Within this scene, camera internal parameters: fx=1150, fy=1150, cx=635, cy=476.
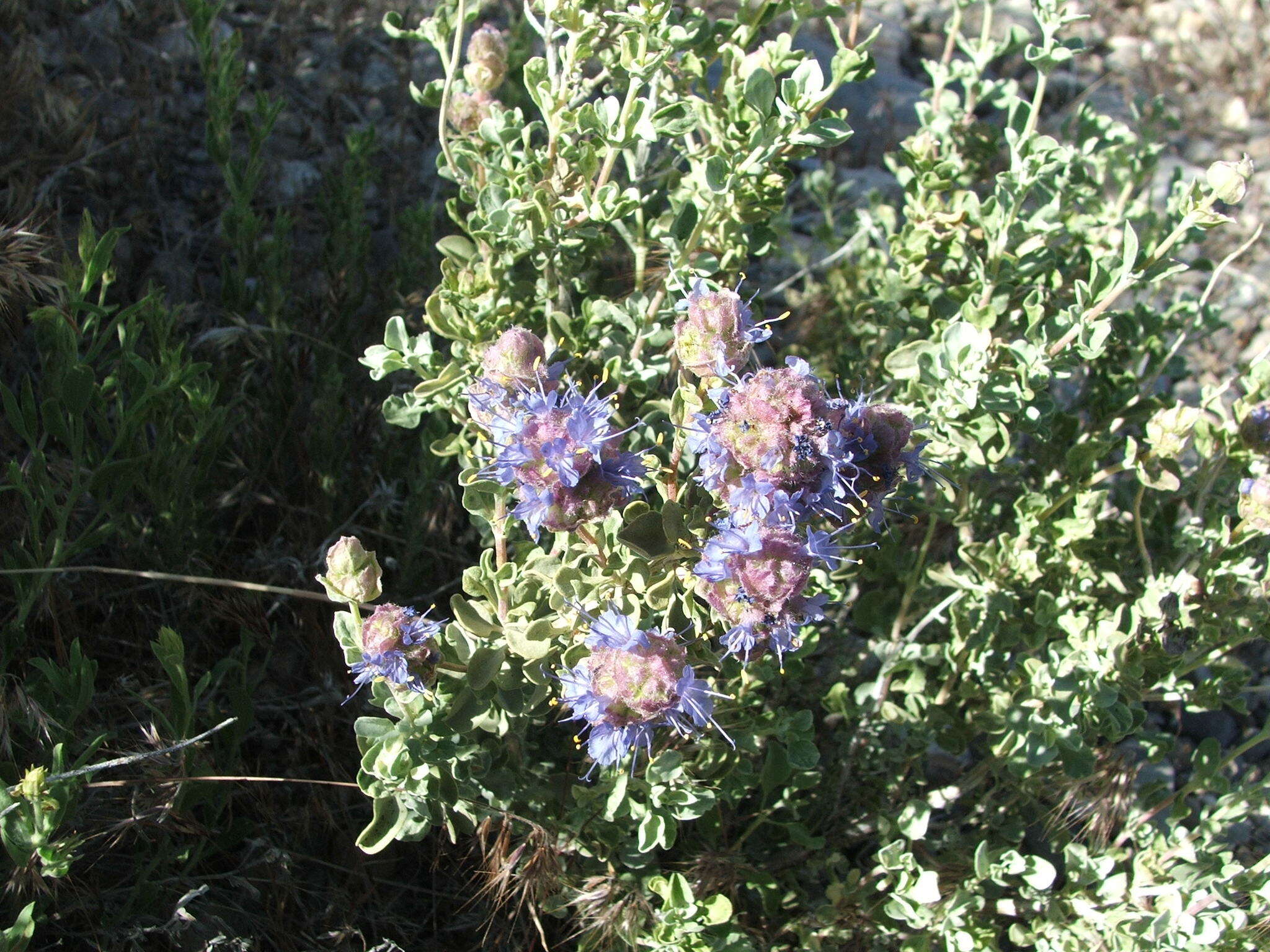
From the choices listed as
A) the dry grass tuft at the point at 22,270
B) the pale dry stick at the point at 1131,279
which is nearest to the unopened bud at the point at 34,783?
the dry grass tuft at the point at 22,270

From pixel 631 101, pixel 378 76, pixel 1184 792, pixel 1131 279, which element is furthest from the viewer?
pixel 378 76

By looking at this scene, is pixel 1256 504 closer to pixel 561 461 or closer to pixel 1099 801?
pixel 1099 801

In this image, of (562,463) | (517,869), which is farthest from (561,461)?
(517,869)

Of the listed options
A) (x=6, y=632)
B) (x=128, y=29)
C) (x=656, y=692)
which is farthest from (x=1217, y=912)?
(x=128, y=29)

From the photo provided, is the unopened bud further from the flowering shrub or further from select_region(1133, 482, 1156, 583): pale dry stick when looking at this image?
select_region(1133, 482, 1156, 583): pale dry stick

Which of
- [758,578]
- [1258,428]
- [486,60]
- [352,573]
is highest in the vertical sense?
[486,60]

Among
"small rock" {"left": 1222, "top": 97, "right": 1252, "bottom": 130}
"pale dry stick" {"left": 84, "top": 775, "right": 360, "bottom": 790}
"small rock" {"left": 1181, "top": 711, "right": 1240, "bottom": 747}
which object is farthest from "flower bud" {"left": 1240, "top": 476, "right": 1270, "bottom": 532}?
"small rock" {"left": 1222, "top": 97, "right": 1252, "bottom": 130}
